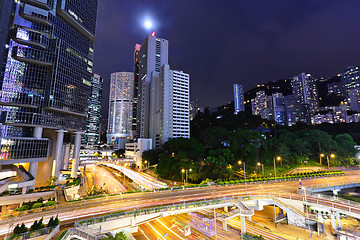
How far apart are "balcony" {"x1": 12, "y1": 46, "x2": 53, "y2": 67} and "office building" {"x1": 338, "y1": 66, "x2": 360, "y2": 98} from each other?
803ft

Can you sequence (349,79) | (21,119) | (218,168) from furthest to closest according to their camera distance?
(349,79), (218,168), (21,119)

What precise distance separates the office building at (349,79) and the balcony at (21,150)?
→ 24875 cm

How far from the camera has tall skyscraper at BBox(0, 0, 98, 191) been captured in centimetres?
4703

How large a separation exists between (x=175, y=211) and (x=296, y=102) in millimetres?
→ 195786

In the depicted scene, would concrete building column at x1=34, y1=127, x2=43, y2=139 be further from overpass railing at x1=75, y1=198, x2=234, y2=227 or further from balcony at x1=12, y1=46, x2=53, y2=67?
overpass railing at x1=75, y1=198, x2=234, y2=227

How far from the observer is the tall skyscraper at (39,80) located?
47.0 meters

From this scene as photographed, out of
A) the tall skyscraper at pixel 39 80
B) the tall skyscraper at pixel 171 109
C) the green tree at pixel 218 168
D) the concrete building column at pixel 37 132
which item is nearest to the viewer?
the tall skyscraper at pixel 39 80

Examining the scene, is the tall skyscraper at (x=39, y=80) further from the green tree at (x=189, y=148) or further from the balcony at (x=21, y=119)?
the green tree at (x=189, y=148)

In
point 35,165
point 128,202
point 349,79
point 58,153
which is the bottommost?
point 128,202

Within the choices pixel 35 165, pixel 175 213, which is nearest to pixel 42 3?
pixel 35 165

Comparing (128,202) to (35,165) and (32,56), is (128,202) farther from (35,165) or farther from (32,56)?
(32,56)

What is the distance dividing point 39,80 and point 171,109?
66.9m

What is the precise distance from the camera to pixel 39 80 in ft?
173

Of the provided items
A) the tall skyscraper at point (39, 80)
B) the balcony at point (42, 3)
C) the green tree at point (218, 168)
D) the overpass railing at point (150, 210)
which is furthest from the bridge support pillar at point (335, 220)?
the balcony at point (42, 3)
